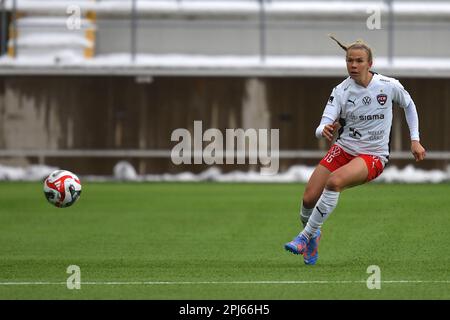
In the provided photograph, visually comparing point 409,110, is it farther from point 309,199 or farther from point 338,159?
point 309,199

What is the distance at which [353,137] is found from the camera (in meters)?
12.1

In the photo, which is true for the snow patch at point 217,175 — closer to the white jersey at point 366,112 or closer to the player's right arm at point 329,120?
the white jersey at point 366,112

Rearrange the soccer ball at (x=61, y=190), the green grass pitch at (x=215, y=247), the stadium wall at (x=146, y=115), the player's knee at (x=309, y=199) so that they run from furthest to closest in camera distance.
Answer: the stadium wall at (x=146, y=115) → the soccer ball at (x=61, y=190) → the player's knee at (x=309, y=199) → the green grass pitch at (x=215, y=247)

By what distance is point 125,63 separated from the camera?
30219mm

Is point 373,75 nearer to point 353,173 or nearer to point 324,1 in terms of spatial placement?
point 353,173

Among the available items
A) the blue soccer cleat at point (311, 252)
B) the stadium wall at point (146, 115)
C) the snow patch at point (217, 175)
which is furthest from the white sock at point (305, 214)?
Answer: the stadium wall at point (146, 115)

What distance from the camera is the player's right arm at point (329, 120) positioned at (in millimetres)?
11336

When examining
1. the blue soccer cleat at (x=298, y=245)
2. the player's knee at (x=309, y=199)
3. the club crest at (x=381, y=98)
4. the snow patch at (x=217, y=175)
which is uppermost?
the club crest at (x=381, y=98)

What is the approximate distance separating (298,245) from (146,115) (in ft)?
59.5

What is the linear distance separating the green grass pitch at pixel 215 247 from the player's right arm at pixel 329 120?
134 centimetres

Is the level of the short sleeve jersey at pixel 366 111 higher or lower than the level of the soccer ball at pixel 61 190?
higher

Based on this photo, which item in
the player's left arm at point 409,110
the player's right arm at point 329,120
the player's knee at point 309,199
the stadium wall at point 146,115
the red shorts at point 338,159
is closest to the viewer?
the player's right arm at point 329,120

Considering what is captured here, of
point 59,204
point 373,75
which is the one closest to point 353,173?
point 373,75
